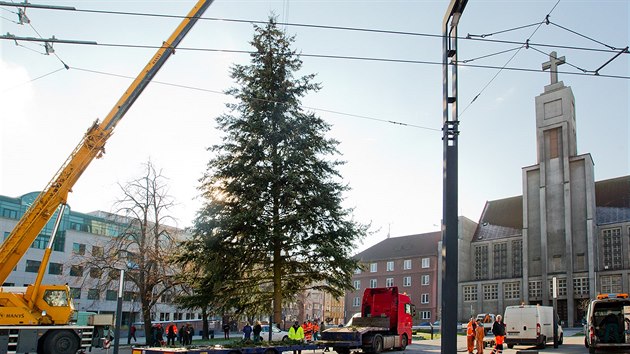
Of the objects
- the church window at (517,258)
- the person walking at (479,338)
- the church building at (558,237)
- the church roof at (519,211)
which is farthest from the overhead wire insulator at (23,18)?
the church window at (517,258)

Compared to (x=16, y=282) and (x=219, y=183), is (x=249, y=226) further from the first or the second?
(x=16, y=282)

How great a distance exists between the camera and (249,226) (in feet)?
93.8

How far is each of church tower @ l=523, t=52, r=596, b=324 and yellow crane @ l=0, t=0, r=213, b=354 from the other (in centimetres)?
5337

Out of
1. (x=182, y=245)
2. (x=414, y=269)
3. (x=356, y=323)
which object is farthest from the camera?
(x=414, y=269)

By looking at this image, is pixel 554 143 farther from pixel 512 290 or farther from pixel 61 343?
pixel 61 343

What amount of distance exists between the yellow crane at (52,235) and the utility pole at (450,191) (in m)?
13.0

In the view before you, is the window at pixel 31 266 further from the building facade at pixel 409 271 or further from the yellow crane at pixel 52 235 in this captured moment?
the yellow crane at pixel 52 235

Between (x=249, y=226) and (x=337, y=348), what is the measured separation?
7642 millimetres

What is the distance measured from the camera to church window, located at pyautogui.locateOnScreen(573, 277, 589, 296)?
61906 millimetres

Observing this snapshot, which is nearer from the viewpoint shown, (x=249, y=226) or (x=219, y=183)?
(x=249, y=226)

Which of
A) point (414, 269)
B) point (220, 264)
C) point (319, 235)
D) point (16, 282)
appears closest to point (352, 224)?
point (319, 235)

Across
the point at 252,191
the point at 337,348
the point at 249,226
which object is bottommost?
the point at 337,348

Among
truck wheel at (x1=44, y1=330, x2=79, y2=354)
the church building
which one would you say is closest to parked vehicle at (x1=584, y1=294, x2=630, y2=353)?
truck wheel at (x1=44, y1=330, x2=79, y2=354)

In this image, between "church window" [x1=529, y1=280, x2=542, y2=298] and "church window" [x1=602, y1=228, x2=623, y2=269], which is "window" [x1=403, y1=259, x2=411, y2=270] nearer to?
"church window" [x1=529, y1=280, x2=542, y2=298]
